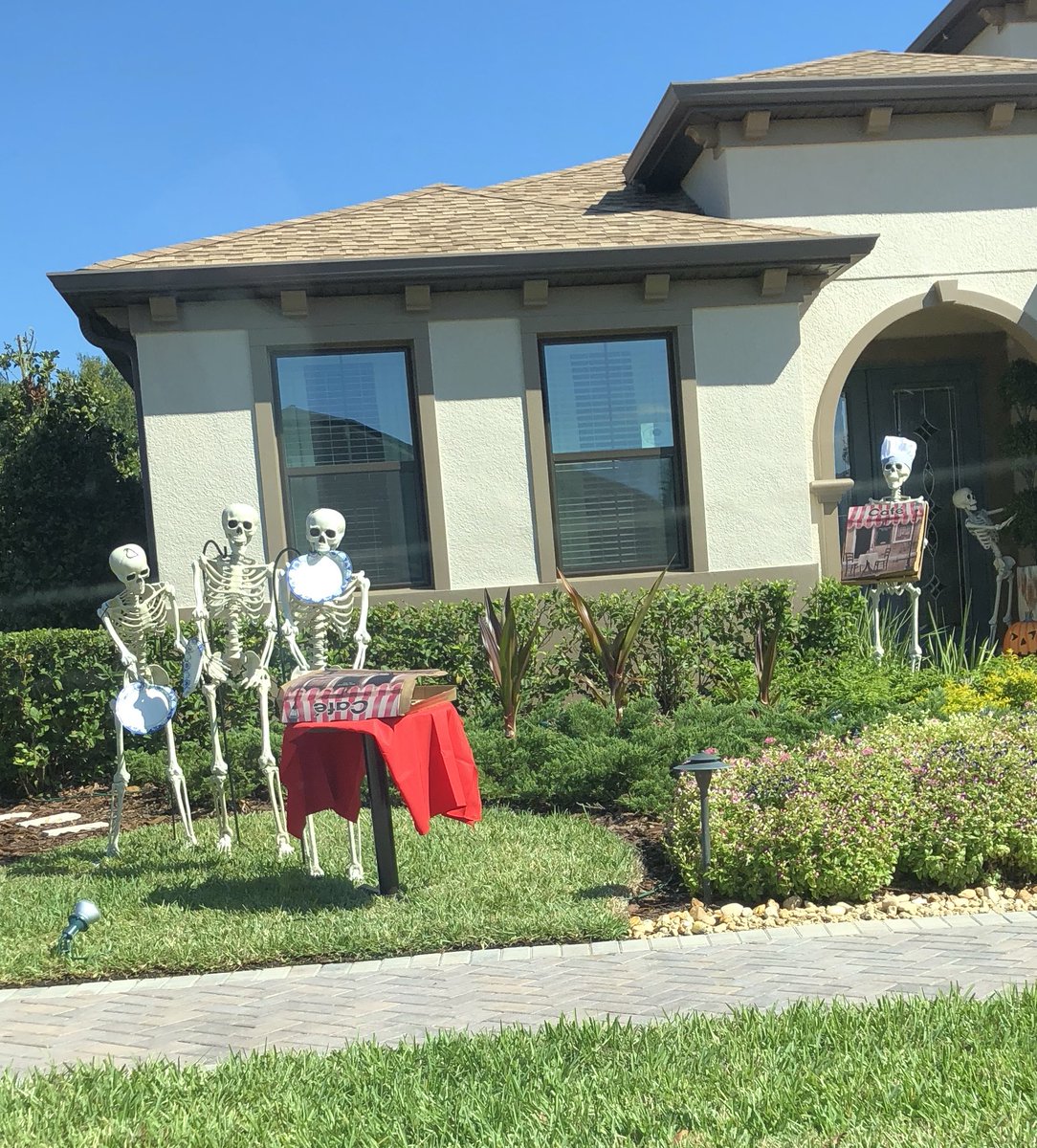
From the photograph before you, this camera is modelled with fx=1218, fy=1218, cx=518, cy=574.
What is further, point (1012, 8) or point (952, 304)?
point (1012, 8)

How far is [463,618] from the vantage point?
33.3ft

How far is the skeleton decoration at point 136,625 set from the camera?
7.16 metres

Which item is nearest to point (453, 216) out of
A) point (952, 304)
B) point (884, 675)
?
point (952, 304)

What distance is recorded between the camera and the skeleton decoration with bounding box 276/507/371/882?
6652 mm

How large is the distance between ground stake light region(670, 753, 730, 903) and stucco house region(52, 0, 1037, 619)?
208 inches

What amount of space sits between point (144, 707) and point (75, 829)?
1.93 meters

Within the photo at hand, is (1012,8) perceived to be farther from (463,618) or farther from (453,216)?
(463,618)

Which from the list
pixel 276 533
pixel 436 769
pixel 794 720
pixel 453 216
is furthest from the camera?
pixel 453 216

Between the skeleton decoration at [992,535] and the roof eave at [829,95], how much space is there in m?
3.92

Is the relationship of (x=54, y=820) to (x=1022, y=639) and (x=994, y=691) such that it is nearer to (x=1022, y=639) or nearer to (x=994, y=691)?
(x=994, y=691)

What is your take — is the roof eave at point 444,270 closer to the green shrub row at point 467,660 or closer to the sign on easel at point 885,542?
the sign on easel at point 885,542

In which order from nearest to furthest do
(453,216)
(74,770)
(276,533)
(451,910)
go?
(451,910) → (74,770) → (276,533) → (453,216)

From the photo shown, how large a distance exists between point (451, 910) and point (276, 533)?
573 centimetres

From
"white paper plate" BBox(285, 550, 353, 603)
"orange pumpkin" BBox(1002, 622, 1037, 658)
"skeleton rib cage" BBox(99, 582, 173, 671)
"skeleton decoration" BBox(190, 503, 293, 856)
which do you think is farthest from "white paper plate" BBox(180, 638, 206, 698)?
"orange pumpkin" BBox(1002, 622, 1037, 658)
